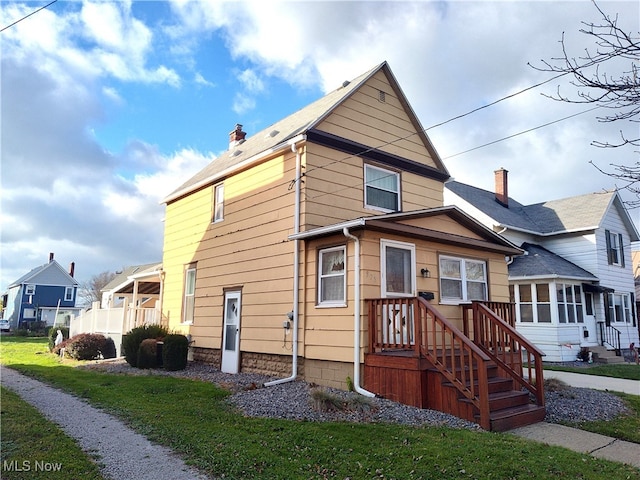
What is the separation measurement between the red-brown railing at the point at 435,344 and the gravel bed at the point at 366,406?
0.51m

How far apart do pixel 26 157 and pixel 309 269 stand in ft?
27.5

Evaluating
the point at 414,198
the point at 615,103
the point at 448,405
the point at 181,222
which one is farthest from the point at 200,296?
the point at 615,103

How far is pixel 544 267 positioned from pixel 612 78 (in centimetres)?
1446

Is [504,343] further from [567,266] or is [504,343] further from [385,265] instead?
[567,266]

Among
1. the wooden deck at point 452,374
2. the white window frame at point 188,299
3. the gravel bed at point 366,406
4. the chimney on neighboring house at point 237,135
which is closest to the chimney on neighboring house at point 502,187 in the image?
the chimney on neighboring house at point 237,135

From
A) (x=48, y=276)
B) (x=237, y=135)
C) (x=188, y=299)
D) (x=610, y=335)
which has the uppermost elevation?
(x=237, y=135)

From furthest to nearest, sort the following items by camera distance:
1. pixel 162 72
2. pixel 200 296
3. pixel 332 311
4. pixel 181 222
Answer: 1. pixel 181 222
2. pixel 200 296
3. pixel 162 72
4. pixel 332 311

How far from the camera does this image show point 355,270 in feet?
27.7

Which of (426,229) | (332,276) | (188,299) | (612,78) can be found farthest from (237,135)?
(612,78)

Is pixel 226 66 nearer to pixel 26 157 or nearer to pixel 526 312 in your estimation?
pixel 26 157

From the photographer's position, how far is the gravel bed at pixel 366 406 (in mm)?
6523

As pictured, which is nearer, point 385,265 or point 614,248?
point 385,265

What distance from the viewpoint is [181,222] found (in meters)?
15.0

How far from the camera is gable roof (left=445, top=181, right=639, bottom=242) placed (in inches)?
766
